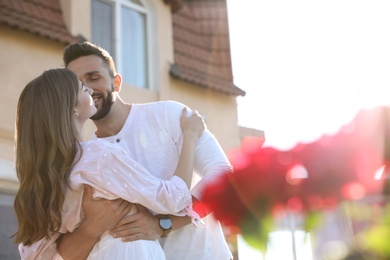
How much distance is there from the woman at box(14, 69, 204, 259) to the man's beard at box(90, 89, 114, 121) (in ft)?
1.66

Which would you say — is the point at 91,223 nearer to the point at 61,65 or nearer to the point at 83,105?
the point at 83,105

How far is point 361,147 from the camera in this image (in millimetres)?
497

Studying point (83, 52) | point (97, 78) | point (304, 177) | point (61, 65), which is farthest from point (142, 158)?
point (61, 65)

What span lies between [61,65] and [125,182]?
5.63 metres

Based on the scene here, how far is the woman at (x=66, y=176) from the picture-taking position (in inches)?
90.7

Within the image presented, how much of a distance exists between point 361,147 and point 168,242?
7.21 feet

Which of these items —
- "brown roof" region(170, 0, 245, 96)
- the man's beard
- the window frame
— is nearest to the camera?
the man's beard

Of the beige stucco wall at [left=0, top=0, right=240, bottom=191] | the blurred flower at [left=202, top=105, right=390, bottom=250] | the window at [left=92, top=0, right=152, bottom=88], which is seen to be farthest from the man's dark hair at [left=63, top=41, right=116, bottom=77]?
the window at [left=92, top=0, right=152, bottom=88]

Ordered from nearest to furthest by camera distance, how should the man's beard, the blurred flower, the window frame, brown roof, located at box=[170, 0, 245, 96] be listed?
the blurred flower, the man's beard, the window frame, brown roof, located at box=[170, 0, 245, 96]

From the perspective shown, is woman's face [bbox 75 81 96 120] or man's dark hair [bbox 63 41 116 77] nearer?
woman's face [bbox 75 81 96 120]

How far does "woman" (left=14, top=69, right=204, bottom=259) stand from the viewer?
230 centimetres

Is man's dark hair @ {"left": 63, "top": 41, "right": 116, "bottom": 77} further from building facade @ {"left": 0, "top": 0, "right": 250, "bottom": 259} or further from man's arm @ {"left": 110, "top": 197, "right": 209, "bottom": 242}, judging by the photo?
building facade @ {"left": 0, "top": 0, "right": 250, "bottom": 259}

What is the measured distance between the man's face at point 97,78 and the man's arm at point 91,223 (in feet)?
2.47

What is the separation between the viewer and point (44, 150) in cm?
238
